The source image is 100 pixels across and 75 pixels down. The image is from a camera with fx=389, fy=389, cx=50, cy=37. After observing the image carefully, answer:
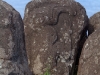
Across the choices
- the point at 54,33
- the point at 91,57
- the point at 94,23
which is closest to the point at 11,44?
the point at 91,57

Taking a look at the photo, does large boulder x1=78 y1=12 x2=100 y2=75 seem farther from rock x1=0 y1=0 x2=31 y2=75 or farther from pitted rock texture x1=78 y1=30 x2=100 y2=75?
rock x1=0 y1=0 x2=31 y2=75

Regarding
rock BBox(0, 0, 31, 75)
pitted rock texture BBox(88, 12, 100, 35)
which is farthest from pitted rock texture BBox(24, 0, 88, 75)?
rock BBox(0, 0, 31, 75)

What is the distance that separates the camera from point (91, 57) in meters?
7.68

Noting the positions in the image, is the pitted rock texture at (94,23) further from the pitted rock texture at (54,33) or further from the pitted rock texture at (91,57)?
the pitted rock texture at (91,57)

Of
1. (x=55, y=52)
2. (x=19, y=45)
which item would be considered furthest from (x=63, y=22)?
(x=19, y=45)

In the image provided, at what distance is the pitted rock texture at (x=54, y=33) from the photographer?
28.4ft

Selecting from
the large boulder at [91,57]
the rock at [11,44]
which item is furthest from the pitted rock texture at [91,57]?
the rock at [11,44]

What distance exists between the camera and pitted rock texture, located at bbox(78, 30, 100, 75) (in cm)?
747

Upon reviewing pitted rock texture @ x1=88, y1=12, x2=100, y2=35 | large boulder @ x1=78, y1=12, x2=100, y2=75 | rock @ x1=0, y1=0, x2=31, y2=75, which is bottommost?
large boulder @ x1=78, y1=12, x2=100, y2=75

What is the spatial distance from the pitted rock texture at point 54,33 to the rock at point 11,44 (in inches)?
156

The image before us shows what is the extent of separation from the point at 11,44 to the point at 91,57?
3.58 meters

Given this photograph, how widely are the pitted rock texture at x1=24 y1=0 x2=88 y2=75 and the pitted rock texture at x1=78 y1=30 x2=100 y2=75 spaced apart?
662 mm

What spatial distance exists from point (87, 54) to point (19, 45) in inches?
139

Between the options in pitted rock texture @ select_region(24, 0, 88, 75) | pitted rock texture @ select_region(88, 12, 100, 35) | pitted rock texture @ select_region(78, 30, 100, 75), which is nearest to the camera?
pitted rock texture @ select_region(78, 30, 100, 75)
